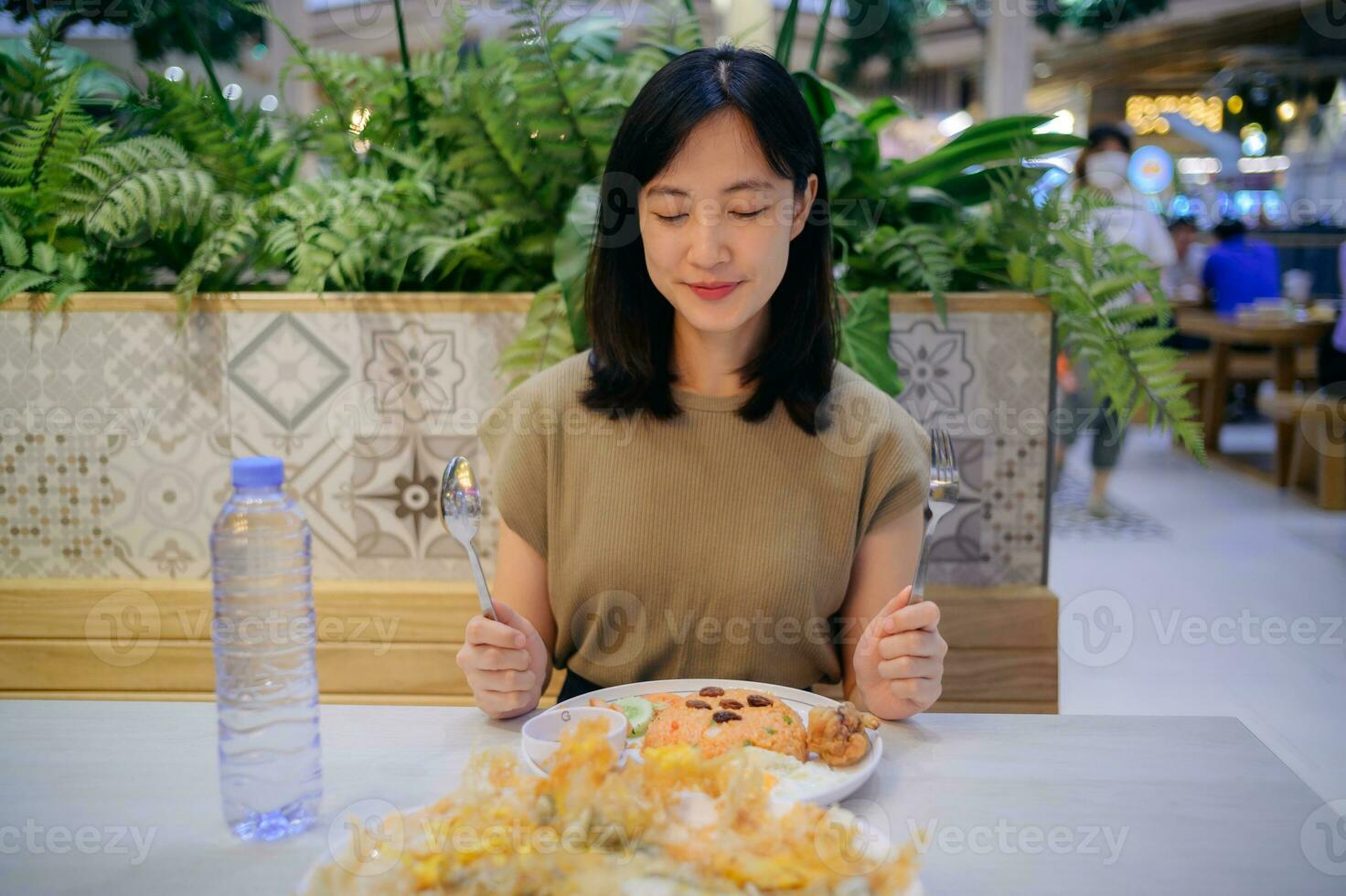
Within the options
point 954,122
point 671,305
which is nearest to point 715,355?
point 671,305

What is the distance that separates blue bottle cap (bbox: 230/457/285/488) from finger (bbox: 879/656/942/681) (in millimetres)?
680

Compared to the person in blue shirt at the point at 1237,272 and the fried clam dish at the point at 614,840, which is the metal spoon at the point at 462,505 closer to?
the fried clam dish at the point at 614,840

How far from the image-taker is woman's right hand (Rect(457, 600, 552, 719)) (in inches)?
47.1

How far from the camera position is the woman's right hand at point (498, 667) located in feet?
3.93

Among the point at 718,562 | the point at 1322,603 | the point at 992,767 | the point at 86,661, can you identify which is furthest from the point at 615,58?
the point at 1322,603

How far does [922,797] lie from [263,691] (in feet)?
1.99

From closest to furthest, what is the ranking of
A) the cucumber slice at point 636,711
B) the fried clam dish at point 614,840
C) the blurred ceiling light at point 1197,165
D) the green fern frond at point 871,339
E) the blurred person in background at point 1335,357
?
1. the fried clam dish at point 614,840
2. the cucumber slice at point 636,711
3. the green fern frond at point 871,339
4. the blurred person in background at point 1335,357
5. the blurred ceiling light at point 1197,165

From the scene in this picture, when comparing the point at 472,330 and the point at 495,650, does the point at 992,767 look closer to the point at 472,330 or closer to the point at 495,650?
the point at 495,650

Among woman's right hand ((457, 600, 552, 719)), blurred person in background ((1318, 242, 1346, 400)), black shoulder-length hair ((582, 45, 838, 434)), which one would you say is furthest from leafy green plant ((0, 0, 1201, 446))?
blurred person in background ((1318, 242, 1346, 400))

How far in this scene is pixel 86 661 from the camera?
6.88 ft

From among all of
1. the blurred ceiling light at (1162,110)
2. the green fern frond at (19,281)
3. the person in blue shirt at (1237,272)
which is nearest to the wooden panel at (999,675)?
the green fern frond at (19,281)

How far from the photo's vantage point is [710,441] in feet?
5.04

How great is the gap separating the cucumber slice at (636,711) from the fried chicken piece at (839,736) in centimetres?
17

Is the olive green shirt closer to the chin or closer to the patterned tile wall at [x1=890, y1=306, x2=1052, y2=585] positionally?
the chin
